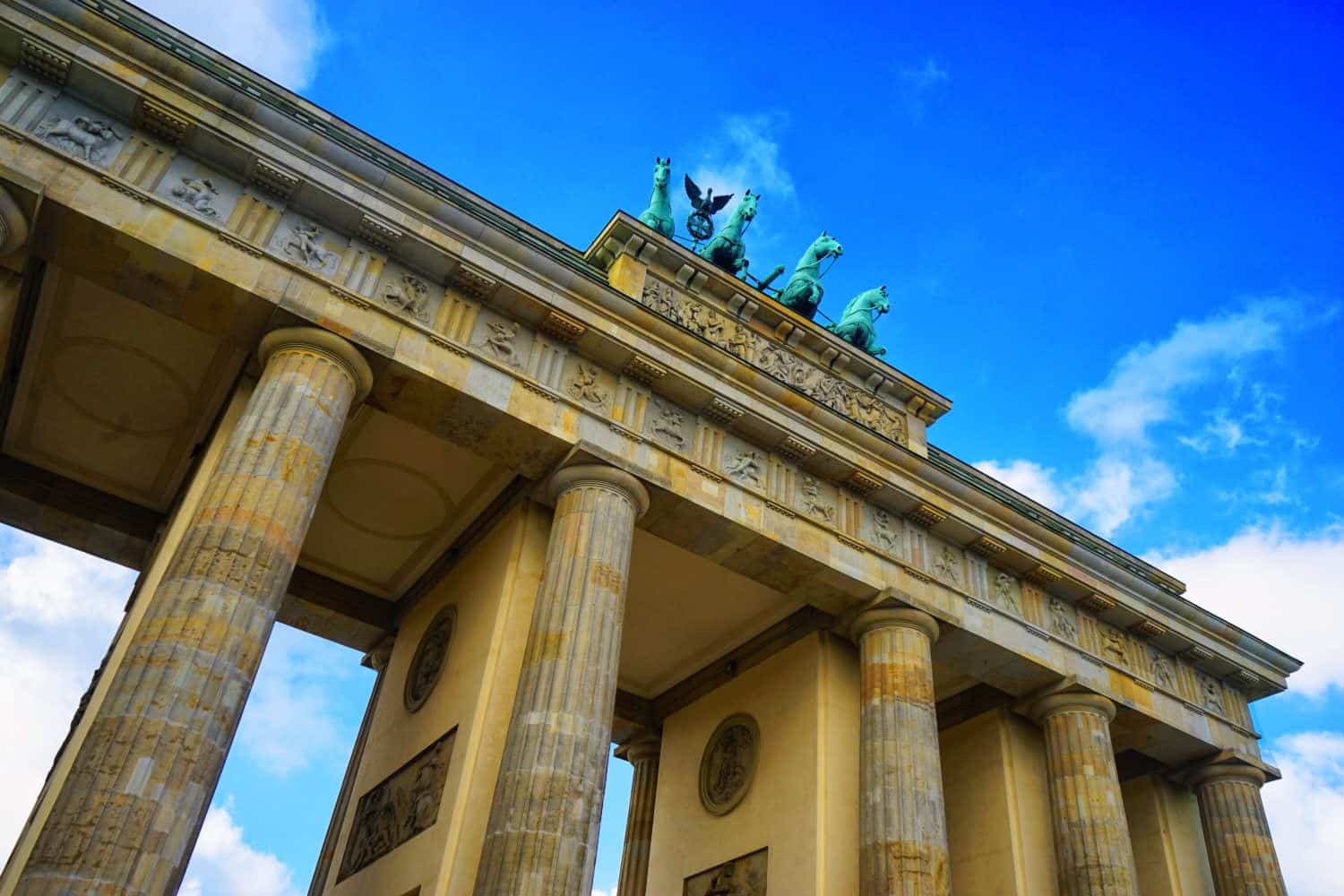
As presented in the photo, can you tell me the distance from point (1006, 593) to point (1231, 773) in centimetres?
587

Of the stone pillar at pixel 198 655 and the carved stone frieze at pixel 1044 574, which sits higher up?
the carved stone frieze at pixel 1044 574

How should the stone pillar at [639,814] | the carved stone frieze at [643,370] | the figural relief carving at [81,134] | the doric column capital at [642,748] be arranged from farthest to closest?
the doric column capital at [642,748] < the stone pillar at [639,814] < the carved stone frieze at [643,370] < the figural relief carving at [81,134]

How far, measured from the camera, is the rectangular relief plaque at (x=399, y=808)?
13.4 meters

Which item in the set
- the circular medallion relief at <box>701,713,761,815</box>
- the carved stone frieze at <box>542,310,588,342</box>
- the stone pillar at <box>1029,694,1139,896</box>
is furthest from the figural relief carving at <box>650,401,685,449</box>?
the stone pillar at <box>1029,694,1139,896</box>

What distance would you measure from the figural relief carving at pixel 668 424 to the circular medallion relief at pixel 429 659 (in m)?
4.22

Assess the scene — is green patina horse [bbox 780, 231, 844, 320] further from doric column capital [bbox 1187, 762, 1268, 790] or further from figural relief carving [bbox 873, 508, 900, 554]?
doric column capital [bbox 1187, 762, 1268, 790]

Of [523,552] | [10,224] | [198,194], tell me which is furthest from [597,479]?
[10,224]

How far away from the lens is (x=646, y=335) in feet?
49.8

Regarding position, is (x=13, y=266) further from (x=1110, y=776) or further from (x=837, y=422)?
(x=1110, y=776)

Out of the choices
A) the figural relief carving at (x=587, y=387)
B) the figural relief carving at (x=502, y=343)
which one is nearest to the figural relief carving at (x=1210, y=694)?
the figural relief carving at (x=587, y=387)

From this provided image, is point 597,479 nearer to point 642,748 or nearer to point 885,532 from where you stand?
point 885,532

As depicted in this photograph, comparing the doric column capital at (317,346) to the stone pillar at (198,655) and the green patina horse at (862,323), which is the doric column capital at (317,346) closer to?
the stone pillar at (198,655)

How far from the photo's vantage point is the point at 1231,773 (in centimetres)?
1914

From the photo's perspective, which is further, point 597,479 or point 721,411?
point 721,411
